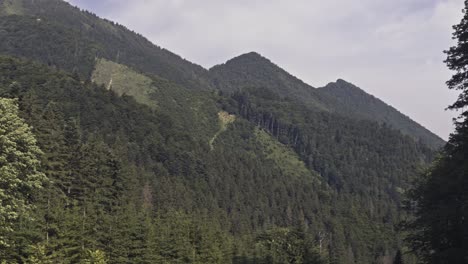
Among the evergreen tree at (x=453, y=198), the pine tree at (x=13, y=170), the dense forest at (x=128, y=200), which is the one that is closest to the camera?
the evergreen tree at (x=453, y=198)

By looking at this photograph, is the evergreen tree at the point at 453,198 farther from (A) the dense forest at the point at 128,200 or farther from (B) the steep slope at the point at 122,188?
(B) the steep slope at the point at 122,188

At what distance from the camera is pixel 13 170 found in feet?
109

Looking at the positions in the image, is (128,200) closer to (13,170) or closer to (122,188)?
(122,188)

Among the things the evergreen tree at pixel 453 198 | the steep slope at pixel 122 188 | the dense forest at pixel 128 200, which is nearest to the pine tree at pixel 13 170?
the dense forest at pixel 128 200

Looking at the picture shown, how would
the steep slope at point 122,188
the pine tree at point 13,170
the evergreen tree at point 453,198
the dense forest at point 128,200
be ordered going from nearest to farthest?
the evergreen tree at point 453,198 → the pine tree at point 13,170 → the dense forest at point 128,200 → the steep slope at point 122,188

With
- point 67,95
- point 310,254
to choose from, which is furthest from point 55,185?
point 67,95

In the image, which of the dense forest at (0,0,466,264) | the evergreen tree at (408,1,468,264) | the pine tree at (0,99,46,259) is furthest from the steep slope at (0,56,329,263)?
the evergreen tree at (408,1,468,264)

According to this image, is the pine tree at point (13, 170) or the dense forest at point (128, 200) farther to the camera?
the dense forest at point (128, 200)

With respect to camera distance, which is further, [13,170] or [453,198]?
[13,170]

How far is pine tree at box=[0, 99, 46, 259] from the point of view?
33062 mm

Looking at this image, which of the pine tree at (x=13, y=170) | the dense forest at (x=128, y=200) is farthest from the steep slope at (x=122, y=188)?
the pine tree at (x=13, y=170)

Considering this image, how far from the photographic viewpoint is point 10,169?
33.1 m

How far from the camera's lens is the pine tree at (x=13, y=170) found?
33062mm

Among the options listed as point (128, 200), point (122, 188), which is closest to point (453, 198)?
point (122, 188)
